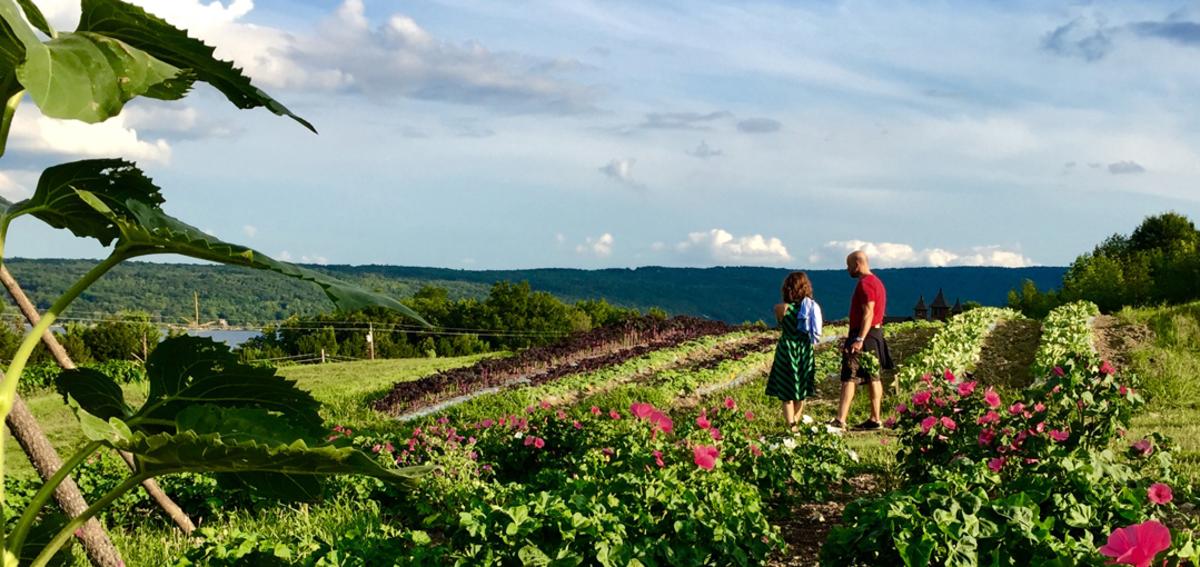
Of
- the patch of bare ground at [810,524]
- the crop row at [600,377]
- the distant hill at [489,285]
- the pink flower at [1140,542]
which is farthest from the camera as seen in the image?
the distant hill at [489,285]

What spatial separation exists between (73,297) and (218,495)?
19.7 ft

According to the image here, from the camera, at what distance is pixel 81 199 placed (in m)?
1.31

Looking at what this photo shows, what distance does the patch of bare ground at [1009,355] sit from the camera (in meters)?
12.0

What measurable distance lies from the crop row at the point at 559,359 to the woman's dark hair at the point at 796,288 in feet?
19.4

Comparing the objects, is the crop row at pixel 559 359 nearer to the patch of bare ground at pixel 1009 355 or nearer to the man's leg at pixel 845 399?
the patch of bare ground at pixel 1009 355

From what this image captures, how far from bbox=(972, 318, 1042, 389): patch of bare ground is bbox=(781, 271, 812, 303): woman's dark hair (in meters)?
4.00

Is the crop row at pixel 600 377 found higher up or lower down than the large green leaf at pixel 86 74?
lower down

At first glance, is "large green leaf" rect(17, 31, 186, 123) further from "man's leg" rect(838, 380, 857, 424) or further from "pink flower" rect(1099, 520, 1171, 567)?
"man's leg" rect(838, 380, 857, 424)

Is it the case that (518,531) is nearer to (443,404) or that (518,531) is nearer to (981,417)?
(981,417)

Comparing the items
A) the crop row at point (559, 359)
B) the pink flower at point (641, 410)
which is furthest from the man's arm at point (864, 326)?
the crop row at point (559, 359)

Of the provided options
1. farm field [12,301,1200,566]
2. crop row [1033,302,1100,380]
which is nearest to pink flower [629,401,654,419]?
farm field [12,301,1200,566]

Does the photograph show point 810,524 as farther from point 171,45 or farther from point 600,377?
point 600,377

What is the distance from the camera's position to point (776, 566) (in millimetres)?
4781

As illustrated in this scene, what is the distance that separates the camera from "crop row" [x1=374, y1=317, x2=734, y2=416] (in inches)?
524
